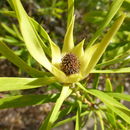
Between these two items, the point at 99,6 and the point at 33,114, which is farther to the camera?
the point at 33,114

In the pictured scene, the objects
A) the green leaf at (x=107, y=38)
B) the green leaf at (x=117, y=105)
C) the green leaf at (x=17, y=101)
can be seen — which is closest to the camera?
the green leaf at (x=107, y=38)

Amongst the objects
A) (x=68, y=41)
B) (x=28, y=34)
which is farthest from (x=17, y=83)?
(x=68, y=41)

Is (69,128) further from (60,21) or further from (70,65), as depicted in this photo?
(70,65)

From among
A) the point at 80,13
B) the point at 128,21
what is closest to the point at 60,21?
the point at 80,13

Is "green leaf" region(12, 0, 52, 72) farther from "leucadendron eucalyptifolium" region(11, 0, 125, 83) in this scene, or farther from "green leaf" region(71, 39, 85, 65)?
"green leaf" region(71, 39, 85, 65)

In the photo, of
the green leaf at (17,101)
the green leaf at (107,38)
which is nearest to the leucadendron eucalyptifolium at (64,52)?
the green leaf at (107,38)

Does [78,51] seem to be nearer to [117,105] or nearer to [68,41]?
[68,41]

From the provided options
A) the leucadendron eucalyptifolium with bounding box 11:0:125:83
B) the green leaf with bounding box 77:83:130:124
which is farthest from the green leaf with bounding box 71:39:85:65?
the green leaf with bounding box 77:83:130:124

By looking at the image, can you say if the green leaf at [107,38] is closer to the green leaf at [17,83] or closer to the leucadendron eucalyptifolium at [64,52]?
the leucadendron eucalyptifolium at [64,52]
